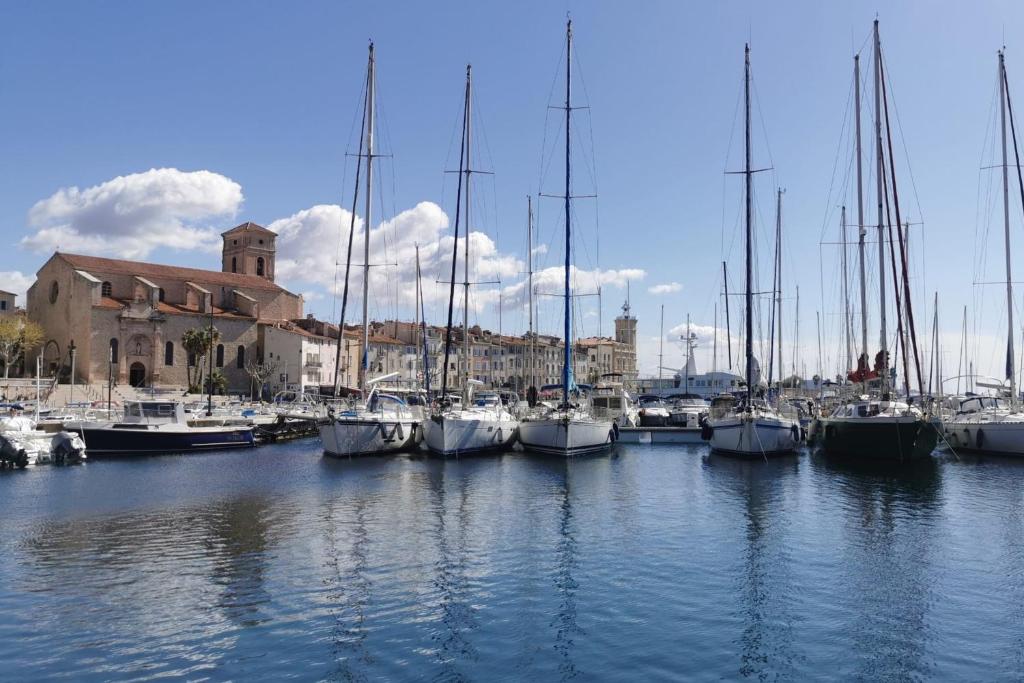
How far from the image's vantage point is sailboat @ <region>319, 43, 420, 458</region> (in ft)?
122

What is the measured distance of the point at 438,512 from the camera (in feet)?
74.3

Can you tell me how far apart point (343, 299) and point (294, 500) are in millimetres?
18266

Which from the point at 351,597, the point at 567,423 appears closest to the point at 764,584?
the point at 351,597

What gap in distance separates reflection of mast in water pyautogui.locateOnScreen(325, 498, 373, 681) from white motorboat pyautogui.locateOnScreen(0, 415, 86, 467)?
68.7ft

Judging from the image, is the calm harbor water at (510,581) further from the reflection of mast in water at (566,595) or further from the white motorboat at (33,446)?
the white motorboat at (33,446)

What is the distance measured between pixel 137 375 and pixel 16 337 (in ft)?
39.6

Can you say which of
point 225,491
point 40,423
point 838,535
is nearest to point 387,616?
point 838,535

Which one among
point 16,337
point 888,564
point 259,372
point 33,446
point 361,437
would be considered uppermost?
point 16,337

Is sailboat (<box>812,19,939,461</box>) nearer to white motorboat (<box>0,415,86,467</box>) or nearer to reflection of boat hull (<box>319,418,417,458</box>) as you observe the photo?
reflection of boat hull (<box>319,418,417,458</box>)

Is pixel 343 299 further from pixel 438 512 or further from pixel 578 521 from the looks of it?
pixel 578 521

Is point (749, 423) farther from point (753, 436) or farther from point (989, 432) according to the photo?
point (989, 432)

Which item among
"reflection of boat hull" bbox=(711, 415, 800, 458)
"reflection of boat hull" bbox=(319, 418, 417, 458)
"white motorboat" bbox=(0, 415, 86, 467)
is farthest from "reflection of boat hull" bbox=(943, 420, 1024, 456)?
"white motorboat" bbox=(0, 415, 86, 467)

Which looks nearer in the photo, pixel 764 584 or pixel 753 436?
pixel 764 584

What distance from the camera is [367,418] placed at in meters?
38.0
